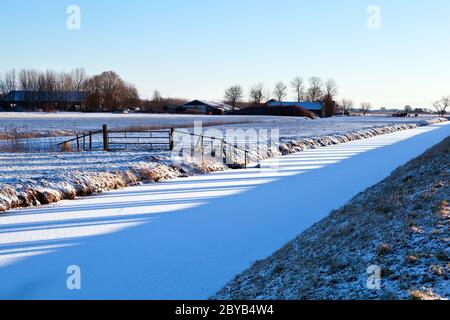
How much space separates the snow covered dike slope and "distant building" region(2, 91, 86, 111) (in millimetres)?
107466

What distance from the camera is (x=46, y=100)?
12169 cm

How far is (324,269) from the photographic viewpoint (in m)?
5.89

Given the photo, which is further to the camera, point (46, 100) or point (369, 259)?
point (46, 100)

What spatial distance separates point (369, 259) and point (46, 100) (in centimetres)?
12650

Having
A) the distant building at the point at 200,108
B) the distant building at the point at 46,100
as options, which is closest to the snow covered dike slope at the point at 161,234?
the distant building at the point at 46,100

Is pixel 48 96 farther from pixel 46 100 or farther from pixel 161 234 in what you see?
pixel 161 234

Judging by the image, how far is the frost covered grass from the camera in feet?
16.1

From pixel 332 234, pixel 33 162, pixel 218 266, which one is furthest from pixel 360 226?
pixel 33 162

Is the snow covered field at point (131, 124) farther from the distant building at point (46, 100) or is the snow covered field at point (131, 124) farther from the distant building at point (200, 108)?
the distant building at point (200, 108)

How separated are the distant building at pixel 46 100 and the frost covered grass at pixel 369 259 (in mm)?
115076

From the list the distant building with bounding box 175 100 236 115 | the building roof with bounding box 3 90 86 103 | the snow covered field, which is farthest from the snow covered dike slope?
the distant building with bounding box 175 100 236 115

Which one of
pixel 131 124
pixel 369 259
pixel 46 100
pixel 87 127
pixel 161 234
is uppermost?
pixel 46 100

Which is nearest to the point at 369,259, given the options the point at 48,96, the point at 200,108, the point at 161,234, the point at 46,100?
the point at 161,234

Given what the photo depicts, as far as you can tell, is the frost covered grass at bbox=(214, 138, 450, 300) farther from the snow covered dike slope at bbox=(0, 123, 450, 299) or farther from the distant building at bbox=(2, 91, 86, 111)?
the distant building at bbox=(2, 91, 86, 111)
